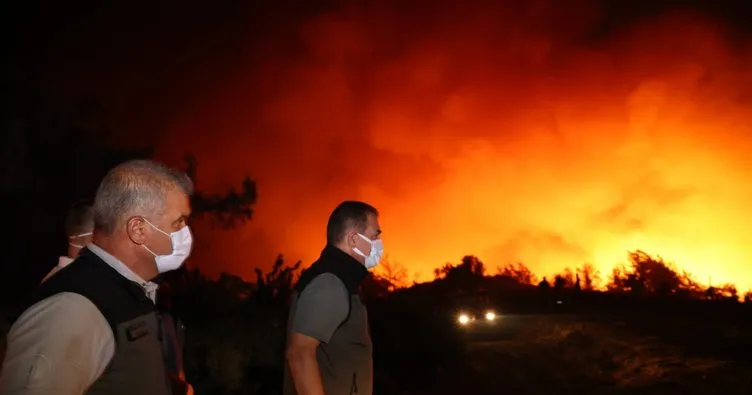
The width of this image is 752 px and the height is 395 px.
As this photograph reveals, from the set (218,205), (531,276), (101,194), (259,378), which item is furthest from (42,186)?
(531,276)

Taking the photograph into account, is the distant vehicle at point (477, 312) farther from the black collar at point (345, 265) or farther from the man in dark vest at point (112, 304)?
A: the man in dark vest at point (112, 304)

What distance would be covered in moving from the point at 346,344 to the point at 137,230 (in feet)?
5.70

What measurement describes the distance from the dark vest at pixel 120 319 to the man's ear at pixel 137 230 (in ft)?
0.56

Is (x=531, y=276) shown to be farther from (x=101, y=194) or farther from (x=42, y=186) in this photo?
(x=101, y=194)

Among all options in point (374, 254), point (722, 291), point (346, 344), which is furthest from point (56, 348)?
point (722, 291)

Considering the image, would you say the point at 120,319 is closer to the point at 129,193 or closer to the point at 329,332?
the point at 129,193

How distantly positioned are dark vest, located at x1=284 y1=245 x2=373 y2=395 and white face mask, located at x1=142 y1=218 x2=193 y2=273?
4.14ft

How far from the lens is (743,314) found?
22547 mm

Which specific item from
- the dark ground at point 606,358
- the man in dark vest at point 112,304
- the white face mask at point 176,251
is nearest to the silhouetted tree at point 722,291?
the dark ground at point 606,358

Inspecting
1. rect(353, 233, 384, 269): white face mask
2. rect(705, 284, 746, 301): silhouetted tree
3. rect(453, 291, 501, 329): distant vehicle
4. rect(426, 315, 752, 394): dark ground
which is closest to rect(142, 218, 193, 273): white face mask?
rect(353, 233, 384, 269): white face mask

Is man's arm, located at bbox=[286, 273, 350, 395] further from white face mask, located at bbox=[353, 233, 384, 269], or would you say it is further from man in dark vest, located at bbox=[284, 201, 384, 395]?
white face mask, located at bbox=[353, 233, 384, 269]

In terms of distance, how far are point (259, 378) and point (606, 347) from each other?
10.8 metres

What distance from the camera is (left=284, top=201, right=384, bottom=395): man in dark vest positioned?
11.6 feet

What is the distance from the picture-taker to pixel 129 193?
7.75 feet
